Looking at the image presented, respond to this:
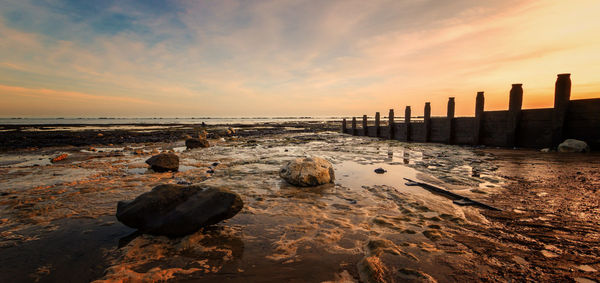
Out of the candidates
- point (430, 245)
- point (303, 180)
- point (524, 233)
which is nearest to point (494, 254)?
point (430, 245)

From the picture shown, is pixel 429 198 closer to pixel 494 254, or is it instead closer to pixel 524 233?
pixel 524 233

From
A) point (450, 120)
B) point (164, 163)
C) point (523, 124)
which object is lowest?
point (164, 163)

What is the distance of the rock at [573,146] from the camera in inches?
347

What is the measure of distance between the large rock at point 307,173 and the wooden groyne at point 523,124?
10.5 m

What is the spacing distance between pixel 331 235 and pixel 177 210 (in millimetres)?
2195

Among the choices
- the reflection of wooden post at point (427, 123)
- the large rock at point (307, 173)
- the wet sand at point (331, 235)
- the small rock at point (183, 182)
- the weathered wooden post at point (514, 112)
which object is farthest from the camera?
the reflection of wooden post at point (427, 123)

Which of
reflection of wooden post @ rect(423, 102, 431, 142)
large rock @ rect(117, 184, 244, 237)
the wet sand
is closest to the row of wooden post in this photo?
reflection of wooden post @ rect(423, 102, 431, 142)

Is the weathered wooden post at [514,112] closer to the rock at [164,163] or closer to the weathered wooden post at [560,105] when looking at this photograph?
the weathered wooden post at [560,105]

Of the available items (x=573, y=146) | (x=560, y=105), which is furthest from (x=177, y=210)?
(x=560, y=105)

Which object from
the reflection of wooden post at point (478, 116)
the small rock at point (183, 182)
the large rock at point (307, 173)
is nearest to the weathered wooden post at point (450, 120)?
the reflection of wooden post at point (478, 116)

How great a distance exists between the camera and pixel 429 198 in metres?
4.55

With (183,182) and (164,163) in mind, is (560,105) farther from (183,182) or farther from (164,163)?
(164,163)

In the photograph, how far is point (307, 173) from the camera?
5.71 meters

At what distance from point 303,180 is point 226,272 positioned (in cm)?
334
